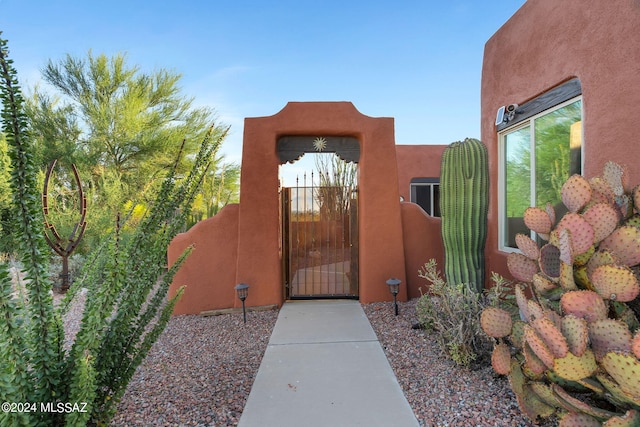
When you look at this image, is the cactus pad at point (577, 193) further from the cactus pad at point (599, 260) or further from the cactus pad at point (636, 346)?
the cactus pad at point (636, 346)

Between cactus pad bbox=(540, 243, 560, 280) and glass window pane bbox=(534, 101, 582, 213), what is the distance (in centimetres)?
162

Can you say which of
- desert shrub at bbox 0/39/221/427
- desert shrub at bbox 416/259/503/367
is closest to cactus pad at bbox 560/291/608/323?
desert shrub at bbox 416/259/503/367

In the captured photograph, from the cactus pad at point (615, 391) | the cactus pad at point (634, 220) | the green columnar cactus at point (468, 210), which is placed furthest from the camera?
the green columnar cactus at point (468, 210)

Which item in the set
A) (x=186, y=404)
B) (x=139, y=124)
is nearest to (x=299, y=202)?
(x=186, y=404)

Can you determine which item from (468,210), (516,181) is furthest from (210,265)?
(516,181)

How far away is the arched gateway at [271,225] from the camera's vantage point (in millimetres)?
5980

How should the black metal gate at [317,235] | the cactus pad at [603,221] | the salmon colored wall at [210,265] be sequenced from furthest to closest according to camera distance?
the black metal gate at [317,235] → the salmon colored wall at [210,265] → the cactus pad at [603,221]

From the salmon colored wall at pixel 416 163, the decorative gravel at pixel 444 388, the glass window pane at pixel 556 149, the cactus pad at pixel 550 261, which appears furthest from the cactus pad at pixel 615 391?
the salmon colored wall at pixel 416 163

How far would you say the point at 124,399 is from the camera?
312 centimetres

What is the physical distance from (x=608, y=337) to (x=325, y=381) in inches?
94.5

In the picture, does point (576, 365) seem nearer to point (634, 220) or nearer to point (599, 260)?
point (599, 260)

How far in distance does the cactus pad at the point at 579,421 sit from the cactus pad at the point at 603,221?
1191 millimetres

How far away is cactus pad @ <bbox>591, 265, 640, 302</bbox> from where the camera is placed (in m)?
2.19

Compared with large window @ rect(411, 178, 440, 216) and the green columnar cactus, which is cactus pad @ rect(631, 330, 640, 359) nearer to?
the green columnar cactus
